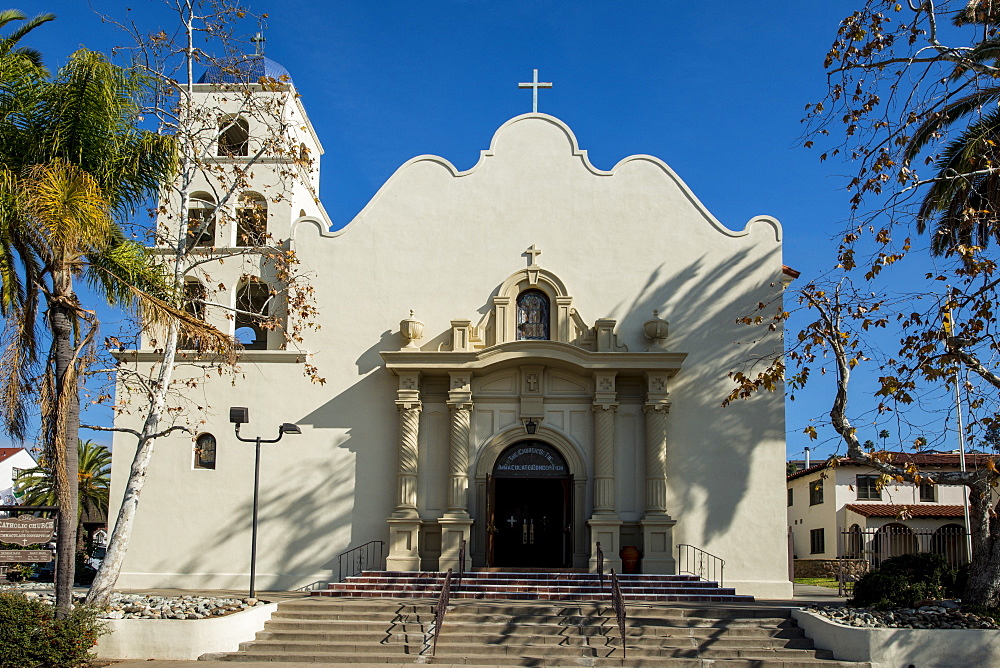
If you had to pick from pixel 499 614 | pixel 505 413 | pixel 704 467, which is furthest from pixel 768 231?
pixel 499 614

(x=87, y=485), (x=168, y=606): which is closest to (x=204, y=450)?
(x=168, y=606)

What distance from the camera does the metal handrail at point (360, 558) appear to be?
826 inches

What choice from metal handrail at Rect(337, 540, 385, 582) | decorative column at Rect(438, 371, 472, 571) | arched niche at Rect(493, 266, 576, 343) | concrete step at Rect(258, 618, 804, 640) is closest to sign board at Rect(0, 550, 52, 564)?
concrete step at Rect(258, 618, 804, 640)

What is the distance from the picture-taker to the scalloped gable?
74.0ft

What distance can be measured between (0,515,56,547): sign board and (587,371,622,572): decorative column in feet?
34.1

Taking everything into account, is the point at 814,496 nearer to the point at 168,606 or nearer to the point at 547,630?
the point at 547,630

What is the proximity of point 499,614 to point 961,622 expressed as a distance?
24.7 feet

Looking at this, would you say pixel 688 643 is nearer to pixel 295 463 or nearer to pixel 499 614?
pixel 499 614

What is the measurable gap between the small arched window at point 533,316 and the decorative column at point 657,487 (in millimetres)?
2713

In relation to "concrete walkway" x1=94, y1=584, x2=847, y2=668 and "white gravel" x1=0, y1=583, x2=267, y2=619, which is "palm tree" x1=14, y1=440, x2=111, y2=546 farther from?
"white gravel" x1=0, y1=583, x2=267, y2=619

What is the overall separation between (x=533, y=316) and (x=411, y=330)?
284 centimetres

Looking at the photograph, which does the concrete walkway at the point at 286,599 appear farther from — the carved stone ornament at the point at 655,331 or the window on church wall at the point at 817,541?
the window on church wall at the point at 817,541

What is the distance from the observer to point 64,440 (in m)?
14.3

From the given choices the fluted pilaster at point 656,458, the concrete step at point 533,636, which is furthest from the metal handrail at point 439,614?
the fluted pilaster at point 656,458
